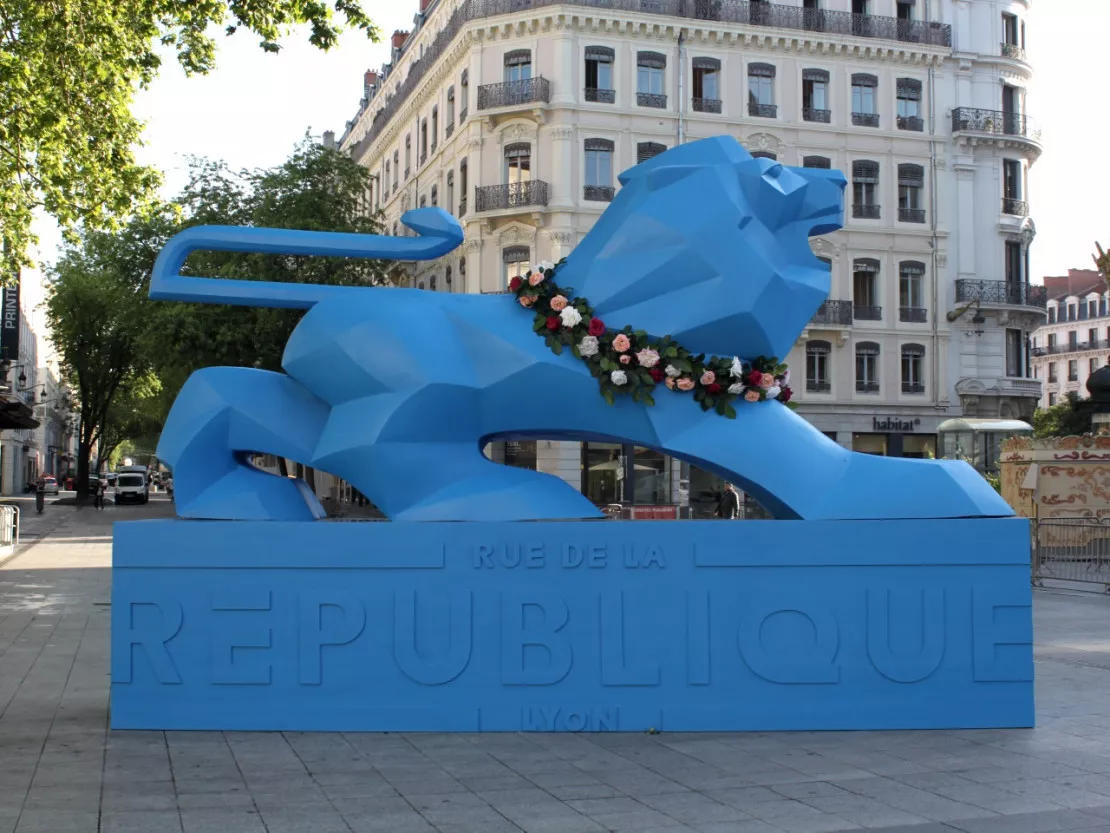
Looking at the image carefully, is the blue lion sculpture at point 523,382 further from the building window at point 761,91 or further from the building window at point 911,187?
the building window at point 911,187

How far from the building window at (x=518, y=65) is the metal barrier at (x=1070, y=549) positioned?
22249mm

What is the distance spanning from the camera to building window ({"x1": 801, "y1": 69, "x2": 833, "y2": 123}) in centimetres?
3709

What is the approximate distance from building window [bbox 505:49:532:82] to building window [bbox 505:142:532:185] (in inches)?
81.4

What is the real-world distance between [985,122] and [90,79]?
96.8 feet

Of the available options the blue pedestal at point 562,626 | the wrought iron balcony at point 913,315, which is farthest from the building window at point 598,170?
the blue pedestal at point 562,626

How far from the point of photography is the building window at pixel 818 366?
120 feet

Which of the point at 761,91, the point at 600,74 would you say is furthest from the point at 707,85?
the point at 600,74

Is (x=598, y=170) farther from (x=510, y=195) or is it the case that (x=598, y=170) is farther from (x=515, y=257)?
(x=515, y=257)

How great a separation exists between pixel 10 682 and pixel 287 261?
22804 mm

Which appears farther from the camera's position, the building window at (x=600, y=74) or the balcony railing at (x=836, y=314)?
the balcony railing at (x=836, y=314)

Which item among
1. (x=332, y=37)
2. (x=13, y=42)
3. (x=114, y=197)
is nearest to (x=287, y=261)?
(x=114, y=197)

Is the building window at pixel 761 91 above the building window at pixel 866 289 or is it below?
above

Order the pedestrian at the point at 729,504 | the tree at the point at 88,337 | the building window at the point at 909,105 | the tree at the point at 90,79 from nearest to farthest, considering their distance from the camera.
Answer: the tree at the point at 90,79 < the pedestrian at the point at 729,504 < the building window at the point at 909,105 < the tree at the point at 88,337

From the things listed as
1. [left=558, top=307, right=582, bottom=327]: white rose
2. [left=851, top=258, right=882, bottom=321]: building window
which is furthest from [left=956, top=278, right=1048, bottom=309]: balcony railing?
[left=558, top=307, right=582, bottom=327]: white rose
